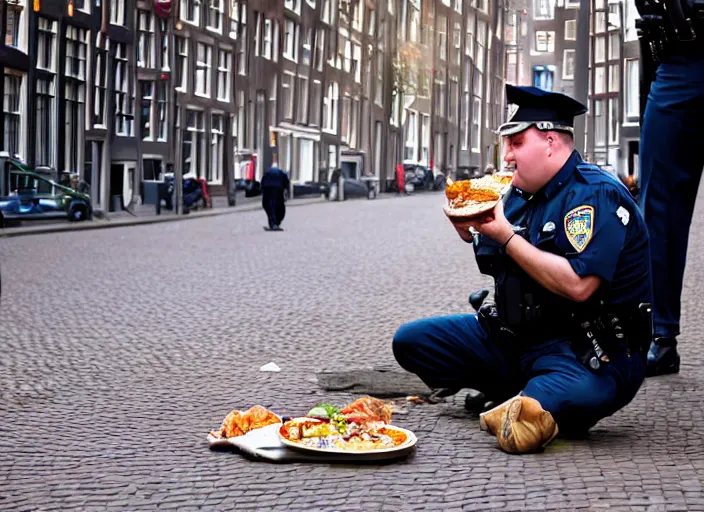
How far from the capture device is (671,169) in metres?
5.82

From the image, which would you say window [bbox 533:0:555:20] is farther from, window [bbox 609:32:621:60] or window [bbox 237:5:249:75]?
window [bbox 237:5:249:75]

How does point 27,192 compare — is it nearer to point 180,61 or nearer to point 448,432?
point 180,61

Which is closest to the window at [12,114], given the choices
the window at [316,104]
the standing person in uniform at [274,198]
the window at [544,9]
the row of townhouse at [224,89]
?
the row of townhouse at [224,89]

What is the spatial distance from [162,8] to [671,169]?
32871mm

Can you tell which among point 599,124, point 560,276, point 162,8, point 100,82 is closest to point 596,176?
point 560,276

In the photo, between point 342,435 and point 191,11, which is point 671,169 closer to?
point 342,435

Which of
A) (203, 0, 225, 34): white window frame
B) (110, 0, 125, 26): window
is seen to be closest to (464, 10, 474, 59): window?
(203, 0, 225, 34): white window frame

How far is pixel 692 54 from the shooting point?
5668mm

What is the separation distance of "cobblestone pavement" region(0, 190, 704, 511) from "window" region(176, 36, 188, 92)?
2818cm

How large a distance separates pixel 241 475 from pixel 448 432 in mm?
917

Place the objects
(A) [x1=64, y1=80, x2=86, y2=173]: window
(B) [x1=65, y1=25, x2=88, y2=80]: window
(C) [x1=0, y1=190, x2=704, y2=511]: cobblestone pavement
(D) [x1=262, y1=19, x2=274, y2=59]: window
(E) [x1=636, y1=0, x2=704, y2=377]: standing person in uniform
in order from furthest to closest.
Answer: (D) [x1=262, y1=19, x2=274, y2=59]: window, (B) [x1=65, y1=25, x2=88, y2=80]: window, (A) [x1=64, y1=80, x2=86, y2=173]: window, (E) [x1=636, y1=0, x2=704, y2=377]: standing person in uniform, (C) [x1=0, y1=190, x2=704, y2=511]: cobblestone pavement

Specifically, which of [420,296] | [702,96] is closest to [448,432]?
[702,96]

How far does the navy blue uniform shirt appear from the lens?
14.4 ft

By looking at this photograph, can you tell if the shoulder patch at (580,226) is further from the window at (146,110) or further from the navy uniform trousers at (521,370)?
the window at (146,110)
